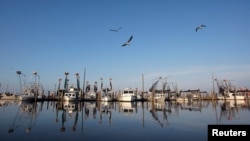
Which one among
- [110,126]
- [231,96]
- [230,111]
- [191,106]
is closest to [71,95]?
[191,106]

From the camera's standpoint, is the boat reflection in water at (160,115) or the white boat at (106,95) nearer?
the boat reflection in water at (160,115)

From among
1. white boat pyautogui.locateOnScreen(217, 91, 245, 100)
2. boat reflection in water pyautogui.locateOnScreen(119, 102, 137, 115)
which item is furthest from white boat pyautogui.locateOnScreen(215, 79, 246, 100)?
boat reflection in water pyautogui.locateOnScreen(119, 102, 137, 115)

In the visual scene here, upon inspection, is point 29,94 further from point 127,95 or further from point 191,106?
point 191,106

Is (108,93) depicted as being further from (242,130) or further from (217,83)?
(242,130)

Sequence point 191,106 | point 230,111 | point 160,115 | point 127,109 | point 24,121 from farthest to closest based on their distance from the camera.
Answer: point 191,106 → point 127,109 → point 230,111 → point 160,115 → point 24,121

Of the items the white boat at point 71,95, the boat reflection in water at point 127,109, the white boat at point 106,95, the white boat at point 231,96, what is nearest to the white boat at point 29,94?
the white boat at point 71,95

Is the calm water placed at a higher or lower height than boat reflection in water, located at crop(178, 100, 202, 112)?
higher

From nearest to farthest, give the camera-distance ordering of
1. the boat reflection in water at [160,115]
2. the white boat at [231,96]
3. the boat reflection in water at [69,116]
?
the boat reflection in water at [69,116], the boat reflection in water at [160,115], the white boat at [231,96]

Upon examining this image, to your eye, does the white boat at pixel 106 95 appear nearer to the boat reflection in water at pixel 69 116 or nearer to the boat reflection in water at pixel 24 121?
the boat reflection in water at pixel 69 116

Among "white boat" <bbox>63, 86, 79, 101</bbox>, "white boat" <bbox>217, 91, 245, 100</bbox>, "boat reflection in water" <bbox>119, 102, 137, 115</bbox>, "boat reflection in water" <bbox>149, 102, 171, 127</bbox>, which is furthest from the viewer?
"white boat" <bbox>217, 91, 245, 100</bbox>

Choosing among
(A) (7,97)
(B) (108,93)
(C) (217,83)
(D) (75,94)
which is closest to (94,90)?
(B) (108,93)

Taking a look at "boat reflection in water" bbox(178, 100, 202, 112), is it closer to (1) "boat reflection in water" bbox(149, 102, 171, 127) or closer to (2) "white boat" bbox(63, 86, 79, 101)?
(1) "boat reflection in water" bbox(149, 102, 171, 127)

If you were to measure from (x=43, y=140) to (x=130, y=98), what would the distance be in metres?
58.5

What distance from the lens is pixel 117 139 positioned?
13.2 m
